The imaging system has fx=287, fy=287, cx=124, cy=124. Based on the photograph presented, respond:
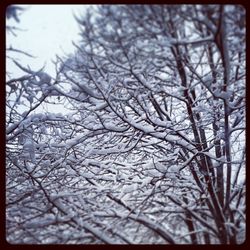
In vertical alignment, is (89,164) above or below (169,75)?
below

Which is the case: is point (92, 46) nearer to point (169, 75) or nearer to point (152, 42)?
point (152, 42)

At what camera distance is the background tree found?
106 inches

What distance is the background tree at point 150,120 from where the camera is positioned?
106 inches

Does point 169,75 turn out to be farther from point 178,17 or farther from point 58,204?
point 58,204

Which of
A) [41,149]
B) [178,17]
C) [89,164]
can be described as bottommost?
[89,164]

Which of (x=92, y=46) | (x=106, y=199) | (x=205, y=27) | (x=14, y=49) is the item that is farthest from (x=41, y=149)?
(x=205, y=27)

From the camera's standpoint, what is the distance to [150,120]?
12.5ft

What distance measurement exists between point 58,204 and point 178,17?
253 cm

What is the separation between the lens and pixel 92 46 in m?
2.87

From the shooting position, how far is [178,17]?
2688 millimetres

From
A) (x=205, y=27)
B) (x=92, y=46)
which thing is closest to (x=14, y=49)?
(x=92, y=46)
